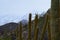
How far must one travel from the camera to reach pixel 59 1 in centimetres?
157

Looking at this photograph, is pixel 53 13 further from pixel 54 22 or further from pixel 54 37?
pixel 54 37

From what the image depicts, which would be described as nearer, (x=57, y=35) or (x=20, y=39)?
(x=57, y=35)

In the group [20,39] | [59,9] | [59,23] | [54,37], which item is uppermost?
[59,9]

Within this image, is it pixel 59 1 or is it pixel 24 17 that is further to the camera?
pixel 24 17

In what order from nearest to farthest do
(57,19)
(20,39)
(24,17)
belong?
(57,19) → (20,39) → (24,17)

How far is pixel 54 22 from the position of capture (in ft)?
4.94

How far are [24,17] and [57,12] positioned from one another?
23.7ft

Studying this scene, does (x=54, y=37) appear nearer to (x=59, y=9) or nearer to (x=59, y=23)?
(x=59, y=23)

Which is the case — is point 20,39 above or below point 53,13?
below

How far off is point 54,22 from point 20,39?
1230mm

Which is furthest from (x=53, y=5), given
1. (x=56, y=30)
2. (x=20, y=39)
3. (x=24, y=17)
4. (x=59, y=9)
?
(x=24, y=17)

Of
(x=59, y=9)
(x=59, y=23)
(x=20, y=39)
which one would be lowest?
(x=20, y=39)

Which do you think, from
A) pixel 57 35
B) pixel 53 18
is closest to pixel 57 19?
pixel 53 18

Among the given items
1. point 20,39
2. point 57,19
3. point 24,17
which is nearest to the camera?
point 57,19
